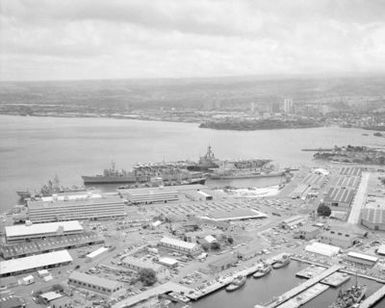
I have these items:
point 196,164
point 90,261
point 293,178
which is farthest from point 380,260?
point 196,164

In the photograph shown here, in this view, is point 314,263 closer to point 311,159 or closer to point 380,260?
point 380,260

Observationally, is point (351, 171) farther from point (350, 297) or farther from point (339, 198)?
point (350, 297)

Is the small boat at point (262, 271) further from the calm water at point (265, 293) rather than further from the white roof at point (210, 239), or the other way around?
the white roof at point (210, 239)

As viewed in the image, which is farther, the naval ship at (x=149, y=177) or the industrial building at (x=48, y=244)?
the naval ship at (x=149, y=177)

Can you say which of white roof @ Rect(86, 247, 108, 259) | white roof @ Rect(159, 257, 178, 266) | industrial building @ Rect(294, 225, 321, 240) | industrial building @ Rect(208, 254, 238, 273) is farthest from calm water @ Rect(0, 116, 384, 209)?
industrial building @ Rect(294, 225, 321, 240)

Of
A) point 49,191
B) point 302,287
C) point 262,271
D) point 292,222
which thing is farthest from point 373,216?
point 49,191

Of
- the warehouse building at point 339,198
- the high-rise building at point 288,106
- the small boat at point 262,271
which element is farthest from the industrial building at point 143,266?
the high-rise building at point 288,106

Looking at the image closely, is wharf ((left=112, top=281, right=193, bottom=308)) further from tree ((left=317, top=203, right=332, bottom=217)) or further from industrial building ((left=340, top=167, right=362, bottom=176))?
industrial building ((left=340, top=167, right=362, bottom=176))
